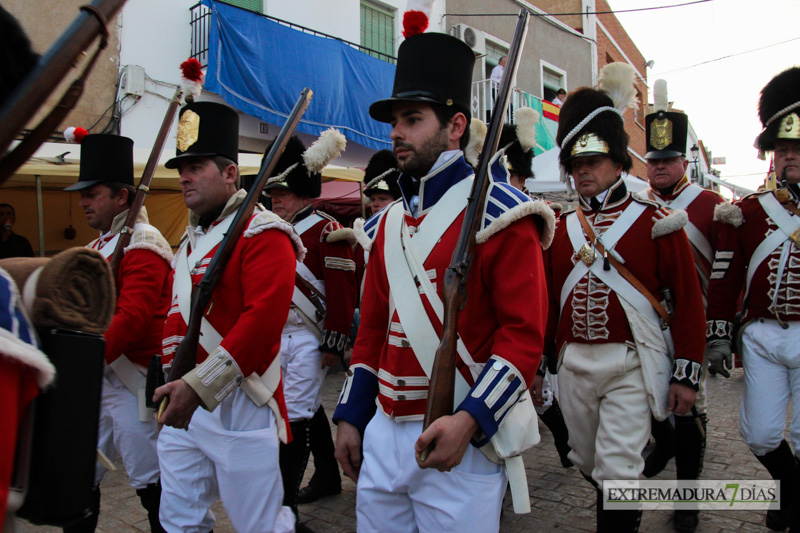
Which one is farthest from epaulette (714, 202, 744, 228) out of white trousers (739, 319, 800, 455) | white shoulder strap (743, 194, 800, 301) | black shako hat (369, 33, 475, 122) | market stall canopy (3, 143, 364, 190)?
market stall canopy (3, 143, 364, 190)

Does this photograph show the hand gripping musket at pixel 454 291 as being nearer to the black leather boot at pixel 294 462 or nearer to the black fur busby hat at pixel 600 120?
the black fur busby hat at pixel 600 120

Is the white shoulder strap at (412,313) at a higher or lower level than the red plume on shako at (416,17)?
lower

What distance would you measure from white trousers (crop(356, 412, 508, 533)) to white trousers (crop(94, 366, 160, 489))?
5.73 feet

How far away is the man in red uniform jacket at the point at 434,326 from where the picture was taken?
1960mm

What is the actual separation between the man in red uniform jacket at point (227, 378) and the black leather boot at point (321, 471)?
4.98 ft

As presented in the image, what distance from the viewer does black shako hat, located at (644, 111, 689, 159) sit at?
5.08 m

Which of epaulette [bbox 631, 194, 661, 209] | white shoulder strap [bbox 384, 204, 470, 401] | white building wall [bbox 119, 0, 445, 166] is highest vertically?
white building wall [bbox 119, 0, 445, 166]

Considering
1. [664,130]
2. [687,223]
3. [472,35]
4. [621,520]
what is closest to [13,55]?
[621,520]

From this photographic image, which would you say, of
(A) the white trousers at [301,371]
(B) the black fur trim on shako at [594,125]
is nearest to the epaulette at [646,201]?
(B) the black fur trim on shako at [594,125]

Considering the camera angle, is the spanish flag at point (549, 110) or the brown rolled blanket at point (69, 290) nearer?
the brown rolled blanket at point (69, 290)

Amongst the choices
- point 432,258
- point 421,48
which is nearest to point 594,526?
point 432,258

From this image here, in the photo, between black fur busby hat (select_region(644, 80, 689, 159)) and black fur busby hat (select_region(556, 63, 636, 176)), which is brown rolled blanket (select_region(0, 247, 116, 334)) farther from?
black fur busby hat (select_region(644, 80, 689, 159))

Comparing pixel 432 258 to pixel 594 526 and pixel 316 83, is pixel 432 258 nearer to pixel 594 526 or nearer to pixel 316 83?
pixel 594 526

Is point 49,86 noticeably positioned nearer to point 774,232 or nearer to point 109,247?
point 109,247
